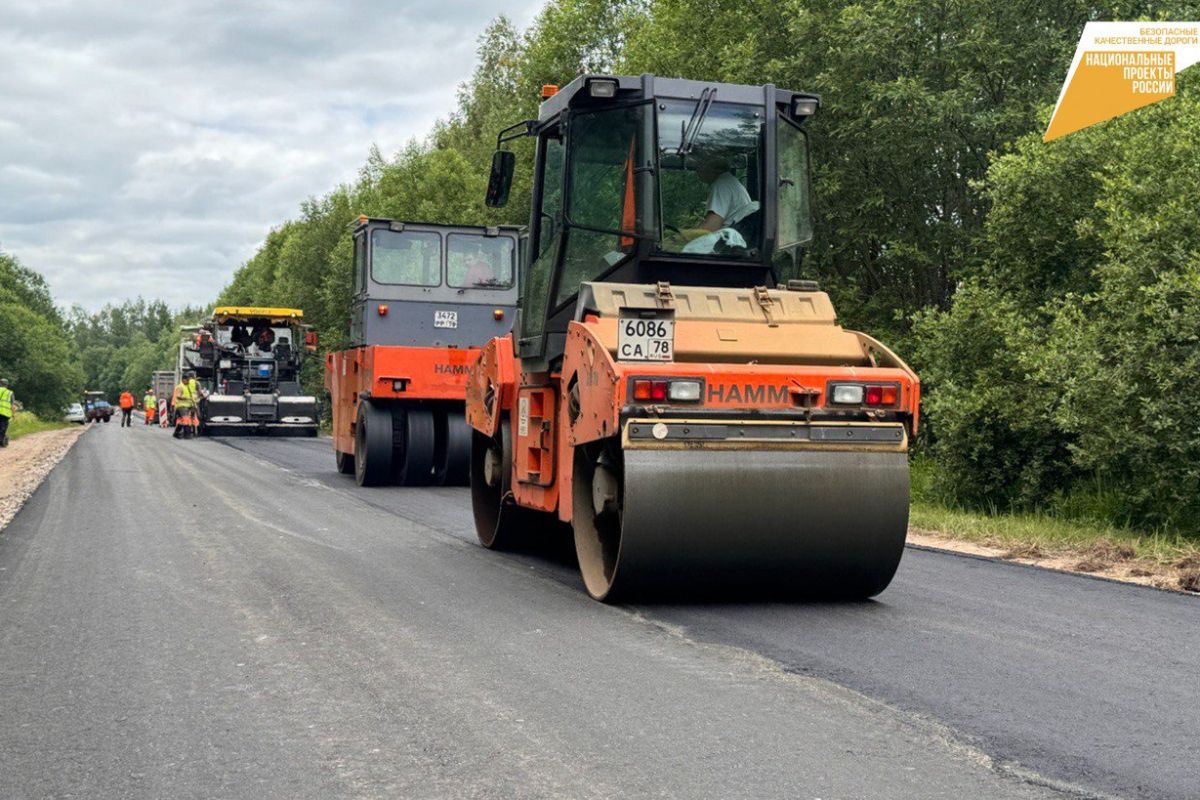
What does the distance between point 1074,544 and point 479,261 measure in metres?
9.55

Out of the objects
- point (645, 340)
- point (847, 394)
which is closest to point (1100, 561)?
point (847, 394)

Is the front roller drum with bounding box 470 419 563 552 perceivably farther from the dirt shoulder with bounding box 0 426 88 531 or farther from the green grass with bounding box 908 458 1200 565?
the dirt shoulder with bounding box 0 426 88 531

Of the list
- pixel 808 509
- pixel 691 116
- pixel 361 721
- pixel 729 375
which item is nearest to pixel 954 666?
pixel 808 509

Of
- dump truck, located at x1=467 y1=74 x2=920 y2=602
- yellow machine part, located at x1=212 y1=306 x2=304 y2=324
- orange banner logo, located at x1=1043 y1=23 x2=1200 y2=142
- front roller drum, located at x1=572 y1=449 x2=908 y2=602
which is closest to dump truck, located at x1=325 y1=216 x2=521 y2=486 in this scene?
orange banner logo, located at x1=1043 y1=23 x2=1200 y2=142

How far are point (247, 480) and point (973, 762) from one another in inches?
574

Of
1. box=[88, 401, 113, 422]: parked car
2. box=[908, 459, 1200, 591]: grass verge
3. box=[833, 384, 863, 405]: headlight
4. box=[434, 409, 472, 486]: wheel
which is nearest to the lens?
box=[833, 384, 863, 405]: headlight

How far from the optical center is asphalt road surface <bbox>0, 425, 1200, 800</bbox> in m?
4.25

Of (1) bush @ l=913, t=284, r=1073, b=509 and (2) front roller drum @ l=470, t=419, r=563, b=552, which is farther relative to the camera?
(1) bush @ l=913, t=284, r=1073, b=509

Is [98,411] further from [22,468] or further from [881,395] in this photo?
[881,395]

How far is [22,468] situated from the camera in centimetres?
2169

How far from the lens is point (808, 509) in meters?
7.03

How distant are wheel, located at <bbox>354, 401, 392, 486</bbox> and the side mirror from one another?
26.8ft

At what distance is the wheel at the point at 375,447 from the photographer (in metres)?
17.0

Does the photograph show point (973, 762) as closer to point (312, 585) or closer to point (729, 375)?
point (729, 375)
